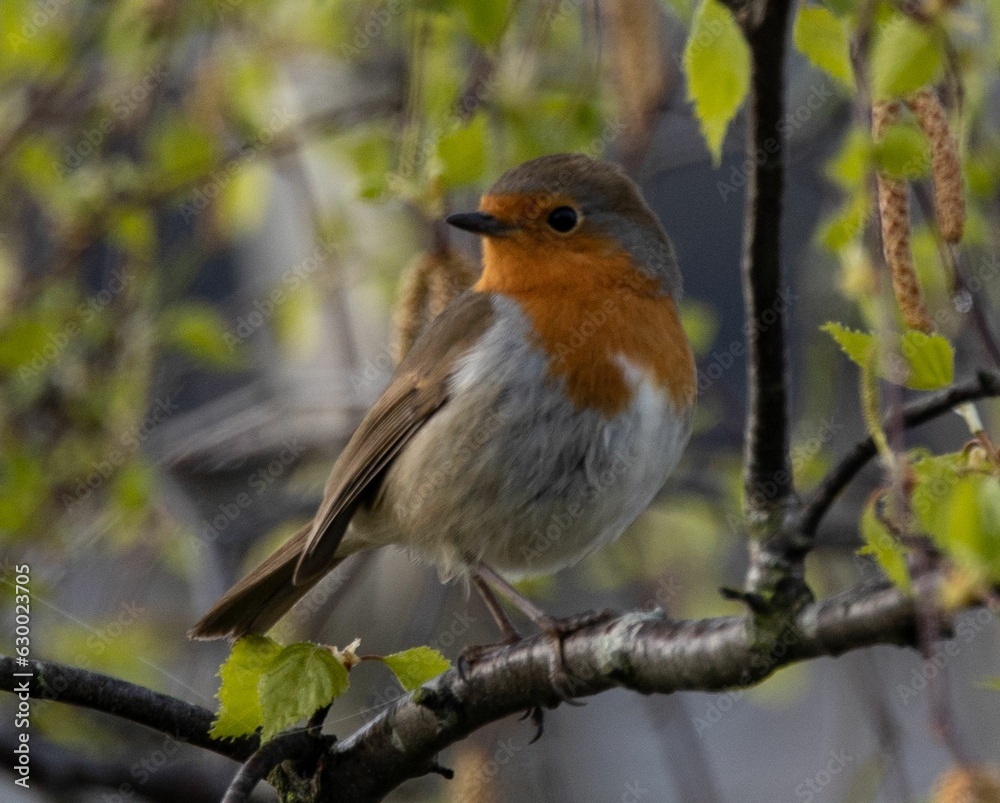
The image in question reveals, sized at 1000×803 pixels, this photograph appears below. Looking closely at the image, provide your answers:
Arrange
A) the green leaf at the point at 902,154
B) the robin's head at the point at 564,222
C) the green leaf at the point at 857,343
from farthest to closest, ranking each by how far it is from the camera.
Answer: the robin's head at the point at 564,222 → the green leaf at the point at 902,154 → the green leaf at the point at 857,343

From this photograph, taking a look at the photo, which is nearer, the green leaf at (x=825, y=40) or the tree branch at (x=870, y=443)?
the tree branch at (x=870, y=443)

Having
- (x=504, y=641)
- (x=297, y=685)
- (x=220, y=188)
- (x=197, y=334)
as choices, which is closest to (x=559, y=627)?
(x=297, y=685)

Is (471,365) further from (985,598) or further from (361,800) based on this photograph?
(985,598)

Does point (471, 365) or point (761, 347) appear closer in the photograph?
point (761, 347)

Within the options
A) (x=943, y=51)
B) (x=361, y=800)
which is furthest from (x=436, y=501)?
(x=943, y=51)

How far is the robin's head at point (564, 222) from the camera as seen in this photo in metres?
3.19

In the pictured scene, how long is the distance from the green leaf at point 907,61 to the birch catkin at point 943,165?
21 cm

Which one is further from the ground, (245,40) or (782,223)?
(245,40)

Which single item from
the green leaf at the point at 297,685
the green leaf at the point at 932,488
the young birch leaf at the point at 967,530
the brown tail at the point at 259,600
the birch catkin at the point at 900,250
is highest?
the brown tail at the point at 259,600

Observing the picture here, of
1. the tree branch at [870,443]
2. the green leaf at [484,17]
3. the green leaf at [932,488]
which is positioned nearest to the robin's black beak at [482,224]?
the green leaf at [484,17]

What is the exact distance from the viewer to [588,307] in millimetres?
3076

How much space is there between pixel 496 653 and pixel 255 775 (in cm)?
46

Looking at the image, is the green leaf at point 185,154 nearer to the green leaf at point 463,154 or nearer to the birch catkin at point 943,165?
the green leaf at point 463,154

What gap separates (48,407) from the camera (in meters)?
4.15
